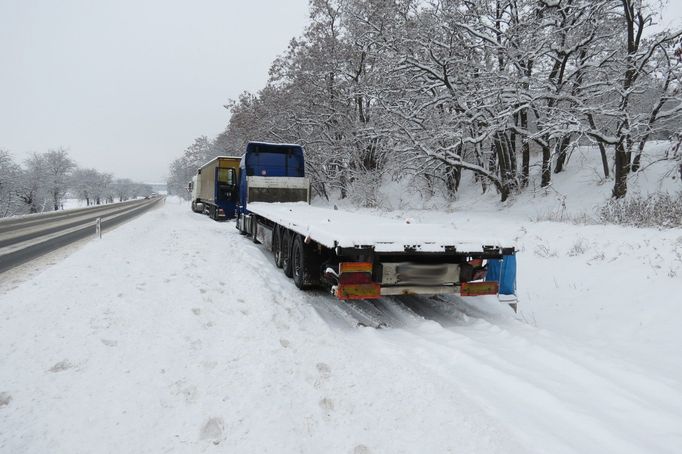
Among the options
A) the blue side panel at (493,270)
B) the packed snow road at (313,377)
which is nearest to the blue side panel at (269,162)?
the packed snow road at (313,377)

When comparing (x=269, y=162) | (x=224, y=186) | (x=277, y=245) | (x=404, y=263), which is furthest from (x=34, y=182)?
(x=404, y=263)

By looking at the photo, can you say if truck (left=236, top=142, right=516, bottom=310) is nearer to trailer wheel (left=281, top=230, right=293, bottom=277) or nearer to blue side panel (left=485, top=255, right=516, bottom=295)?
blue side panel (left=485, top=255, right=516, bottom=295)

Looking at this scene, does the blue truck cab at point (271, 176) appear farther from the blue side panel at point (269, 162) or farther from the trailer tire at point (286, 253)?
the trailer tire at point (286, 253)

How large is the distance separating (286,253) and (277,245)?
0.91 meters

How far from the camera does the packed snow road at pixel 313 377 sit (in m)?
2.60

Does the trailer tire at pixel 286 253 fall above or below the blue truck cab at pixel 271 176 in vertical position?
below

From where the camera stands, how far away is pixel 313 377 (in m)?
3.48

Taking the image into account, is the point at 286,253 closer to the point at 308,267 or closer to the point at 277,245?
the point at 277,245

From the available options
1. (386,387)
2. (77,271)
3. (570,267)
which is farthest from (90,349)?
(570,267)

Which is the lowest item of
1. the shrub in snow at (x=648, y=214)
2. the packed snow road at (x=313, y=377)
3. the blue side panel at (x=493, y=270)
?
Answer: the packed snow road at (x=313, y=377)

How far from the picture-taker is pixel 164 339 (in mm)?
4188

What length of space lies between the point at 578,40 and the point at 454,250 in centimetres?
1114

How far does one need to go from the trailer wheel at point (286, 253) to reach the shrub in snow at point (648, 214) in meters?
6.84

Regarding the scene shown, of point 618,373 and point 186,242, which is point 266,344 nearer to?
point 618,373
